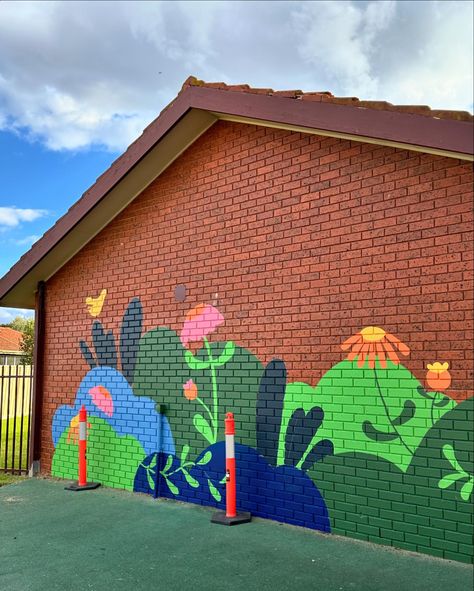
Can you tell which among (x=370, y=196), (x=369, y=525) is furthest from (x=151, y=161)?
(x=369, y=525)

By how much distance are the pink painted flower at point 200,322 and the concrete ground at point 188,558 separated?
203 cm

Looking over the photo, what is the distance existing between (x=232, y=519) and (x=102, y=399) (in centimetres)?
303

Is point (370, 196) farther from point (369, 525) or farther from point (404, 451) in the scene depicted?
point (369, 525)

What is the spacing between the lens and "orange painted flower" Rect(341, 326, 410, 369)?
504 cm

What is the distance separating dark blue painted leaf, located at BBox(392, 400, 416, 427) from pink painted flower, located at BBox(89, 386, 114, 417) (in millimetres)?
4301

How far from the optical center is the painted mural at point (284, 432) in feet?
15.4

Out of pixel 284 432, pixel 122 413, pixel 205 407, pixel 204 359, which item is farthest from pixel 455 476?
pixel 122 413

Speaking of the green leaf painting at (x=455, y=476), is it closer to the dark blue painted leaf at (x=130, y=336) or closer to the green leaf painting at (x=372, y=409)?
the green leaf painting at (x=372, y=409)

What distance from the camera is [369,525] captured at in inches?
198

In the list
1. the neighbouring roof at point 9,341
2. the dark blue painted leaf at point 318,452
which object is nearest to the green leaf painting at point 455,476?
the dark blue painted leaf at point 318,452

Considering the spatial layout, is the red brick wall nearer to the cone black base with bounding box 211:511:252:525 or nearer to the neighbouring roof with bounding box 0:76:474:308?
the neighbouring roof with bounding box 0:76:474:308

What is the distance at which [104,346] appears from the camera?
7938 millimetres

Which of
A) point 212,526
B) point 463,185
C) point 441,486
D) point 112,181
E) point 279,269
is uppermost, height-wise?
point 112,181

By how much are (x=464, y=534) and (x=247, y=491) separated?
2.36 m
